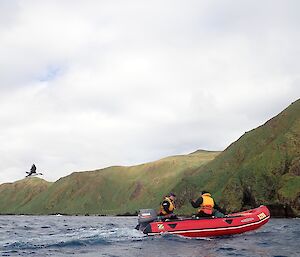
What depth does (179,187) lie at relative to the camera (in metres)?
182

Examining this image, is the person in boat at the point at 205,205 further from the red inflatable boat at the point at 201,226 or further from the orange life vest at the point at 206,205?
the red inflatable boat at the point at 201,226

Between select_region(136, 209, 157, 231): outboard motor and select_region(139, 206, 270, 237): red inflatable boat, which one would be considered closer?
select_region(139, 206, 270, 237): red inflatable boat

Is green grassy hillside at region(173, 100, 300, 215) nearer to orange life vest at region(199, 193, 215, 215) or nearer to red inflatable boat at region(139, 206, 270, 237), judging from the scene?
red inflatable boat at region(139, 206, 270, 237)

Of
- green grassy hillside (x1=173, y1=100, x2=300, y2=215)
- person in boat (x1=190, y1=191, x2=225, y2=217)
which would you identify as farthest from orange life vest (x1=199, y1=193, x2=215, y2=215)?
green grassy hillside (x1=173, y1=100, x2=300, y2=215)

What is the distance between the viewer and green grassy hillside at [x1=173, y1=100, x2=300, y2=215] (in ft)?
402

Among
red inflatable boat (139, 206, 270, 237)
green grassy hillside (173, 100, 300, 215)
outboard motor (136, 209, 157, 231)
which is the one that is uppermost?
green grassy hillside (173, 100, 300, 215)

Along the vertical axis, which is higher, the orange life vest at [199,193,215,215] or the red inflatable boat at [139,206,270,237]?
the orange life vest at [199,193,215,215]

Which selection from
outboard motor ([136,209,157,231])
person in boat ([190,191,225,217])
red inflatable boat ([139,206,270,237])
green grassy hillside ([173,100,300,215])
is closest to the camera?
red inflatable boat ([139,206,270,237])

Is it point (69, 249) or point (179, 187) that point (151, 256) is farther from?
point (179, 187)

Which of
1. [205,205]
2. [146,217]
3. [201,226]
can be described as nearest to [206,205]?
[205,205]

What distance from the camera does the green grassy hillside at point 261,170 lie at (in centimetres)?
12263

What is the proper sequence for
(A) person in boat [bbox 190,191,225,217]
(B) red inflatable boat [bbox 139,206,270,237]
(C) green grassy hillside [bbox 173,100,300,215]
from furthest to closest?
(C) green grassy hillside [bbox 173,100,300,215]
(A) person in boat [bbox 190,191,225,217]
(B) red inflatable boat [bbox 139,206,270,237]

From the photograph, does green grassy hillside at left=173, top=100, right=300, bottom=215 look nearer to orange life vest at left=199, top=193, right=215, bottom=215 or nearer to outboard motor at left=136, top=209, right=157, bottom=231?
orange life vest at left=199, top=193, right=215, bottom=215

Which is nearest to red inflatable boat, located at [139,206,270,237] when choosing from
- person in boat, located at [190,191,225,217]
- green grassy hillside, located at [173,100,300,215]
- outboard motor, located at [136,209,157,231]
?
outboard motor, located at [136,209,157,231]
